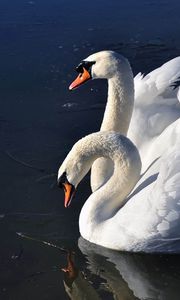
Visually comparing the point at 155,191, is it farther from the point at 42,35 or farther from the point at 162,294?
the point at 42,35

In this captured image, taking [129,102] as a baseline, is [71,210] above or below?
below

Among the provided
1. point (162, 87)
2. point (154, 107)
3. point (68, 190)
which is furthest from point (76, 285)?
point (162, 87)

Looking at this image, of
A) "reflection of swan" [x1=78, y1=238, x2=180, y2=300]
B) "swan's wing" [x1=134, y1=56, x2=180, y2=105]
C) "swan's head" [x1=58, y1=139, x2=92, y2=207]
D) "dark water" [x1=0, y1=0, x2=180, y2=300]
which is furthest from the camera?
"swan's wing" [x1=134, y1=56, x2=180, y2=105]

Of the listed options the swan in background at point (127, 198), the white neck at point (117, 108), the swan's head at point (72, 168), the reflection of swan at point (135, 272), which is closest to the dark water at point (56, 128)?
the reflection of swan at point (135, 272)

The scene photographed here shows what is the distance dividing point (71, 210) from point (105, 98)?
2.35 m

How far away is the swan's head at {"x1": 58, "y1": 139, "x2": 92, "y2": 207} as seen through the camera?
20.5 ft

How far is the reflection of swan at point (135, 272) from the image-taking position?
5.71 meters

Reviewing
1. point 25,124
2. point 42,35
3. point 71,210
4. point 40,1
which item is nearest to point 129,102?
point 71,210

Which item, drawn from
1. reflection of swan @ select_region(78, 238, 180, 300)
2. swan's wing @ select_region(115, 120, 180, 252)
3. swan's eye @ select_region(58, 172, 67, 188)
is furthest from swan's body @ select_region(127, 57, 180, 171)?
reflection of swan @ select_region(78, 238, 180, 300)

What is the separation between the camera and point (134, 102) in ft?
24.7

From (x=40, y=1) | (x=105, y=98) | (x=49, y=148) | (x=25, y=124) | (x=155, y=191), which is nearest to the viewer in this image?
(x=155, y=191)

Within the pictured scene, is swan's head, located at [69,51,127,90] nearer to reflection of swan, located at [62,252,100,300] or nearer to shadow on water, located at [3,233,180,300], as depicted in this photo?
shadow on water, located at [3,233,180,300]

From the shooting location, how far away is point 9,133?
8141 mm

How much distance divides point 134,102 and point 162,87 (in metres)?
0.33
